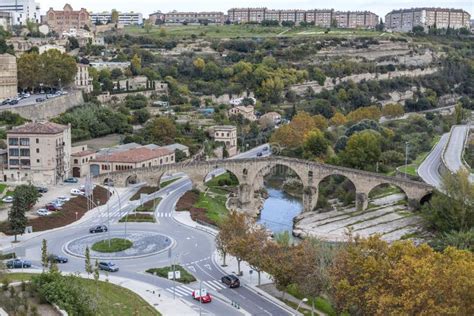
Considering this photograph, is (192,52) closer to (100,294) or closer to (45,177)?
Answer: (45,177)

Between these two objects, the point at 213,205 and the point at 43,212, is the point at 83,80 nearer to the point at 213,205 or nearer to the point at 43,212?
the point at 213,205

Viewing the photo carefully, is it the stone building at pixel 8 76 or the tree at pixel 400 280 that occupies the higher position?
the stone building at pixel 8 76

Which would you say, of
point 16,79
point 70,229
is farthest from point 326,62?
point 70,229

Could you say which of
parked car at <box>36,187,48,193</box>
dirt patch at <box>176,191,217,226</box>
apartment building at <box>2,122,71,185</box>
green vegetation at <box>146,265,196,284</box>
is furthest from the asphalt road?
apartment building at <box>2,122,71,185</box>

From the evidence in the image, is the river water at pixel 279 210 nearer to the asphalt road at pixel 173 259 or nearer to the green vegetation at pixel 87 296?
the asphalt road at pixel 173 259

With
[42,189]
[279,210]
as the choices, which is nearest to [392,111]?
[279,210]

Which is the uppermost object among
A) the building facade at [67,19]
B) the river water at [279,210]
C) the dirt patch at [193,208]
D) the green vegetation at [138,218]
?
the building facade at [67,19]

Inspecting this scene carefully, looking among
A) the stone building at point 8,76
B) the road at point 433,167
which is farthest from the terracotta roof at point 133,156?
the road at point 433,167

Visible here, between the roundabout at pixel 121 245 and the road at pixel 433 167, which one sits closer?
the roundabout at pixel 121 245
